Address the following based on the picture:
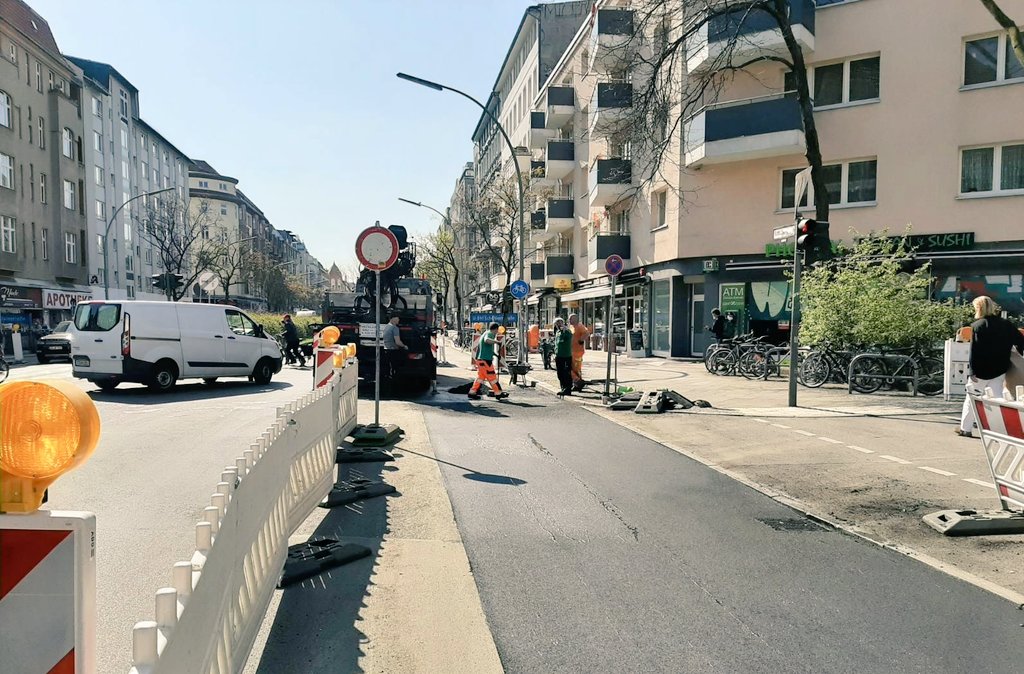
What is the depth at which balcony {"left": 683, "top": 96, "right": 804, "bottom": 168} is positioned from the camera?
2198 centimetres

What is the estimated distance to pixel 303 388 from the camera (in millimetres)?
16031

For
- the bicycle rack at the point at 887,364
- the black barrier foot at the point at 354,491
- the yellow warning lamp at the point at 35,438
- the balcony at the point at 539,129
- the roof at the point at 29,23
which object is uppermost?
the roof at the point at 29,23

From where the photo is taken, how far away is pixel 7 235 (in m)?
35.6

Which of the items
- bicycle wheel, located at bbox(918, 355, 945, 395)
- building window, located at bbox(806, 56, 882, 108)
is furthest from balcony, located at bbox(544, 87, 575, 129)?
bicycle wheel, located at bbox(918, 355, 945, 395)

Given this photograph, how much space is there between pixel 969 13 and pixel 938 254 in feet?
23.6

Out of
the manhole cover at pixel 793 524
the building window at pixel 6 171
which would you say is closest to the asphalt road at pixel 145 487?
the manhole cover at pixel 793 524

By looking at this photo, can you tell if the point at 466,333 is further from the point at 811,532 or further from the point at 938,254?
the point at 811,532

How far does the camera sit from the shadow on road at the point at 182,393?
13.1 metres

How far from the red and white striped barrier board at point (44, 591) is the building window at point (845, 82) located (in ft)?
79.6

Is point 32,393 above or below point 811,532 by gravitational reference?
above

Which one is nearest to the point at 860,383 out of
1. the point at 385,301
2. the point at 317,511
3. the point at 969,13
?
the point at 385,301

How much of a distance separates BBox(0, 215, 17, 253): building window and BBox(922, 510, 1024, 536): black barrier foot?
4160cm

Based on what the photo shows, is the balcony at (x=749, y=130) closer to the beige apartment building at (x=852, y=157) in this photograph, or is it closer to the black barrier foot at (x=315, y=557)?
the beige apartment building at (x=852, y=157)

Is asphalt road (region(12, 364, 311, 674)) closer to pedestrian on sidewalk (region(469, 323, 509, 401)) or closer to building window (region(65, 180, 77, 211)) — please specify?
pedestrian on sidewalk (region(469, 323, 509, 401))
